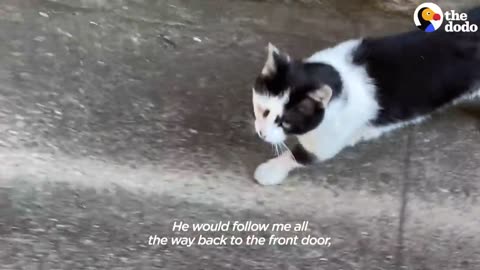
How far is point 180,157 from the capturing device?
176 centimetres

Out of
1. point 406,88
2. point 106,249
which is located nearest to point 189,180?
point 106,249

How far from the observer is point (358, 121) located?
5.22 feet

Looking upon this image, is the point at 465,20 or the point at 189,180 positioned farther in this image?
the point at 189,180

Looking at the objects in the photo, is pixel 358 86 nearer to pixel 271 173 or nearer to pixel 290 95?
pixel 290 95

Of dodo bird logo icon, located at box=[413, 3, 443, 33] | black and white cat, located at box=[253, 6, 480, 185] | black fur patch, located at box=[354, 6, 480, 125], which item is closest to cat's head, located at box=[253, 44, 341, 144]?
black and white cat, located at box=[253, 6, 480, 185]

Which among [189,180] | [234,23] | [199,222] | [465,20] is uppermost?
[234,23]

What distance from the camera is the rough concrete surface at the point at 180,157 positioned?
1.63 meters

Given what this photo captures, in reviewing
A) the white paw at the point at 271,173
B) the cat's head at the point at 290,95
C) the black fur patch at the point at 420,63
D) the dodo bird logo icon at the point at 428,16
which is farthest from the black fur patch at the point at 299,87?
the dodo bird logo icon at the point at 428,16

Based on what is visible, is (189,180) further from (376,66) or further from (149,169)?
(376,66)

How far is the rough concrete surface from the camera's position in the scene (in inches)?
64.2

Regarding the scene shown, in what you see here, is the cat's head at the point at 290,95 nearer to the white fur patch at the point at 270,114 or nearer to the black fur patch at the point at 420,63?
the white fur patch at the point at 270,114

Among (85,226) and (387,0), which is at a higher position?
A: (387,0)

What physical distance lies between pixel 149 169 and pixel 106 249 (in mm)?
236

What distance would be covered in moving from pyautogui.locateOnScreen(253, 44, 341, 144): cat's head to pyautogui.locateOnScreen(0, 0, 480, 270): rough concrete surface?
30 centimetres
